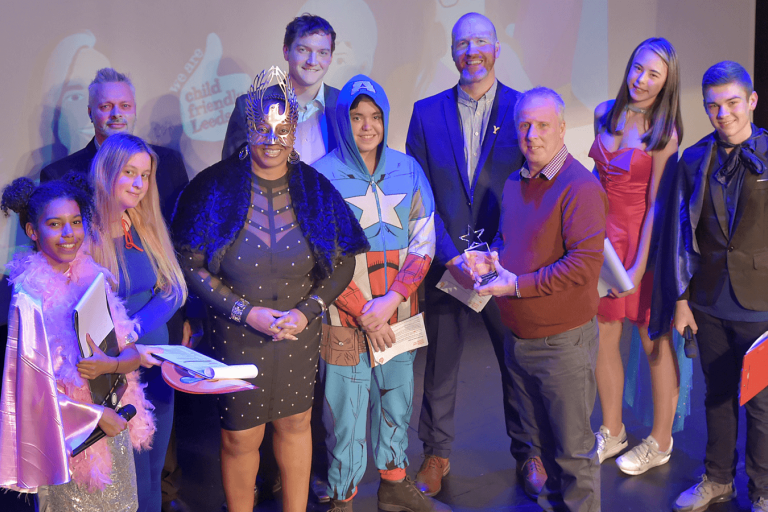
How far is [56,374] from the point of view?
1.67 metres

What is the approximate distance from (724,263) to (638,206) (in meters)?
0.52

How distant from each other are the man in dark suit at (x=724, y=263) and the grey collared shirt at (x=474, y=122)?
0.81m

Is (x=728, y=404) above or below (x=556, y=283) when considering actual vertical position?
below

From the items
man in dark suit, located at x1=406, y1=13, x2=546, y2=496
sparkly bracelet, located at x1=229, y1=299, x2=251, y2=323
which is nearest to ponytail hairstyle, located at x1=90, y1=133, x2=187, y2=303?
sparkly bracelet, located at x1=229, y1=299, x2=251, y2=323

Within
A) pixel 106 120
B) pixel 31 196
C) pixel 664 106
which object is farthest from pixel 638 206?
pixel 31 196

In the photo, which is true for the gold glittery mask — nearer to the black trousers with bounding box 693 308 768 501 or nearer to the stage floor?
the stage floor

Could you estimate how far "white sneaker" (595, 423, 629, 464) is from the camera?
306cm

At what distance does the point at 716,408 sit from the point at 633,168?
1061 millimetres

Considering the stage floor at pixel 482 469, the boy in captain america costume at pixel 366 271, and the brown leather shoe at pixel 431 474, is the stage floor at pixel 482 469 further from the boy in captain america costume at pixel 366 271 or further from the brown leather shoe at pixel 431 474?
the boy in captain america costume at pixel 366 271

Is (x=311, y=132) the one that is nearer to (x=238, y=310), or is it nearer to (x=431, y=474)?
(x=238, y=310)

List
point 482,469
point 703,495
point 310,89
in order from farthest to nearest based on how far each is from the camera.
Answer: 1. point 482,469
2. point 310,89
3. point 703,495

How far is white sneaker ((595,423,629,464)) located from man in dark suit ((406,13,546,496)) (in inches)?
16.3

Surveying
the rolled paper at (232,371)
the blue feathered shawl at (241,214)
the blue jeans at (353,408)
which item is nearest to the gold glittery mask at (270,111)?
the blue feathered shawl at (241,214)

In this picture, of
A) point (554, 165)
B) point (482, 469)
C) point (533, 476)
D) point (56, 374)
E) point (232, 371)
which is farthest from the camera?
point (482, 469)
